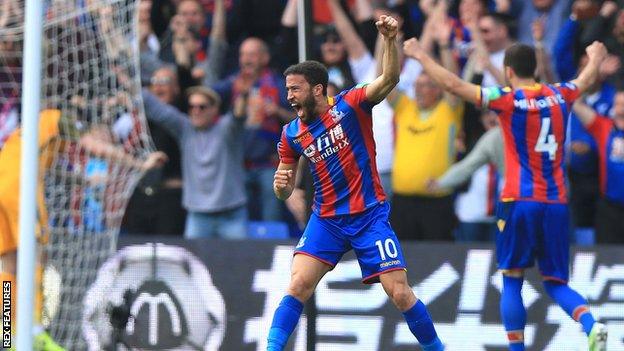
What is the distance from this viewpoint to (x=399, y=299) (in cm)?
867

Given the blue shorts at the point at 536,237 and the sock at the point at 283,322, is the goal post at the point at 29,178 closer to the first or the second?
the sock at the point at 283,322

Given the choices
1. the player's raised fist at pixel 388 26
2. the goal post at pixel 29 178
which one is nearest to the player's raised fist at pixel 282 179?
the player's raised fist at pixel 388 26

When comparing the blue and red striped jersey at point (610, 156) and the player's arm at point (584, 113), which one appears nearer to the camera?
the blue and red striped jersey at point (610, 156)

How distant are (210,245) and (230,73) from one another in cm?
303

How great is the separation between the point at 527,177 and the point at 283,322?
228 cm

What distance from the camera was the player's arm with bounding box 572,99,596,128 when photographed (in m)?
11.8

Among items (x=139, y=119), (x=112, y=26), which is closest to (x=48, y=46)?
(x=112, y=26)

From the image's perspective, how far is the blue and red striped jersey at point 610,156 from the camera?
11.7 metres

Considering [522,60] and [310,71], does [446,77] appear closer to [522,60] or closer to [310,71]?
[522,60]

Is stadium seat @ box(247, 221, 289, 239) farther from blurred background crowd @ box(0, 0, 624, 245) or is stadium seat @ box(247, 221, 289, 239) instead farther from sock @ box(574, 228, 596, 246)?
sock @ box(574, 228, 596, 246)

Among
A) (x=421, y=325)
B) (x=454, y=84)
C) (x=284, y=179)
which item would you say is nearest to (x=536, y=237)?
(x=454, y=84)

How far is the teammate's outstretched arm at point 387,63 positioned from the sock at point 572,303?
2190 mm

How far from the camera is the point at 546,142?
9727mm

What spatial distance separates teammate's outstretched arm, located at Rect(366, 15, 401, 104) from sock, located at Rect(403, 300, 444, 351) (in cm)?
140
